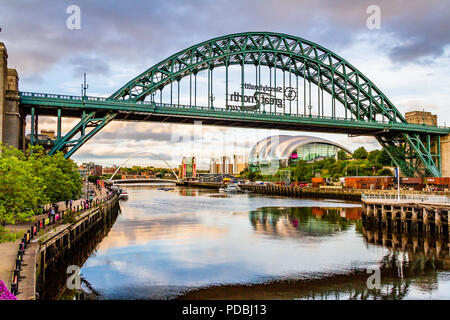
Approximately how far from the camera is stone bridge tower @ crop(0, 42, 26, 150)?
37156mm

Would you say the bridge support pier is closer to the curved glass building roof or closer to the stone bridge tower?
the stone bridge tower

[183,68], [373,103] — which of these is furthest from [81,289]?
[373,103]

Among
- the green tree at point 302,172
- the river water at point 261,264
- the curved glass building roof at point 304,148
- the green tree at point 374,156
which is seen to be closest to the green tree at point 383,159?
the green tree at point 374,156

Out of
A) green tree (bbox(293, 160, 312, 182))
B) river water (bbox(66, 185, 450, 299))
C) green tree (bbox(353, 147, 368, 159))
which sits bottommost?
river water (bbox(66, 185, 450, 299))

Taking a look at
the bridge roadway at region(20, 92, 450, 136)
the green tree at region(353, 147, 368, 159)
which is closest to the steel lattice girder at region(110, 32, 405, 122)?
the bridge roadway at region(20, 92, 450, 136)

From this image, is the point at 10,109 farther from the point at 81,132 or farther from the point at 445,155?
the point at 445,155

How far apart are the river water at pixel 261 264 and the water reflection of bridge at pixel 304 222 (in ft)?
0.96

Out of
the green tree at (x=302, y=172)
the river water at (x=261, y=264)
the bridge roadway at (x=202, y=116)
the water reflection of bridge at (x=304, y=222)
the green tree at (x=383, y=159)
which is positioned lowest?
the river water at (x=261, y=264)

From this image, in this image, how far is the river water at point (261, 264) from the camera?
19.1 metres

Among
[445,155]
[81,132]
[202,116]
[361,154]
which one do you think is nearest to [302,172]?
[361,154]

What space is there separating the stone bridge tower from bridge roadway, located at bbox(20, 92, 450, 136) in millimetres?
2429

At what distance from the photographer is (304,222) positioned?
44.8 metres

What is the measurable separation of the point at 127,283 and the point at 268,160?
6164 inches

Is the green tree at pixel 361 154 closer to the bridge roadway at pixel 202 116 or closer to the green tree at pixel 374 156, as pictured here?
the green tree at pixel 374 156
